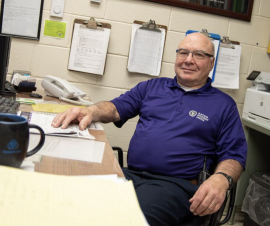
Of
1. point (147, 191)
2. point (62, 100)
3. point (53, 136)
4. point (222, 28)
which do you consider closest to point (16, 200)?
point (53, 136)

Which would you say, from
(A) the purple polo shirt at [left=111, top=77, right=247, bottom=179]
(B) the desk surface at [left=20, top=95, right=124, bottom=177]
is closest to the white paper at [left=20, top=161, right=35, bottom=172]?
(B) the desk surface at [left=20, top=95, right=124, bottom=177]

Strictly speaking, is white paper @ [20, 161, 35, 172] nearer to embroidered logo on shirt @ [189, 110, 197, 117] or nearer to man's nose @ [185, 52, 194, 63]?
embroidered logo on shirt @ [189, 110, 197, 117]

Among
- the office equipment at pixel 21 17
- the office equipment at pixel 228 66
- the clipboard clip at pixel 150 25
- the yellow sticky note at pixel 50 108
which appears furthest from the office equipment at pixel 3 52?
the office equipment at pixel 228 66

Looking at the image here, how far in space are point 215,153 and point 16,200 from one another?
131 centimetres

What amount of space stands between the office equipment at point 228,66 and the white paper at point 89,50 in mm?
836

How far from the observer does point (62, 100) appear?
2.00 meters

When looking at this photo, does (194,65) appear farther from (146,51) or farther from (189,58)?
(146,51)

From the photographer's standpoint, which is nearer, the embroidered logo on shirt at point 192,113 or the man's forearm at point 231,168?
the man's forearm at point 231,168

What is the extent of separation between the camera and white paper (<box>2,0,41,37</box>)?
2.39m

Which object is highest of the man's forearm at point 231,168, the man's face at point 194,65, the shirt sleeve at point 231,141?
the man's face at point 194,65

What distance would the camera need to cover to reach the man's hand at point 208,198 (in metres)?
1.40

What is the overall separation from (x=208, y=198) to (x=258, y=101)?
51.1 inches

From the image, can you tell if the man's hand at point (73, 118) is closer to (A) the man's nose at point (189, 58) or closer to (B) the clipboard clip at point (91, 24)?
(A) the man's nose at point (189, 58)

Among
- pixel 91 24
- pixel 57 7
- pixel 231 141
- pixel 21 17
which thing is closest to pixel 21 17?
pixel 21 17
